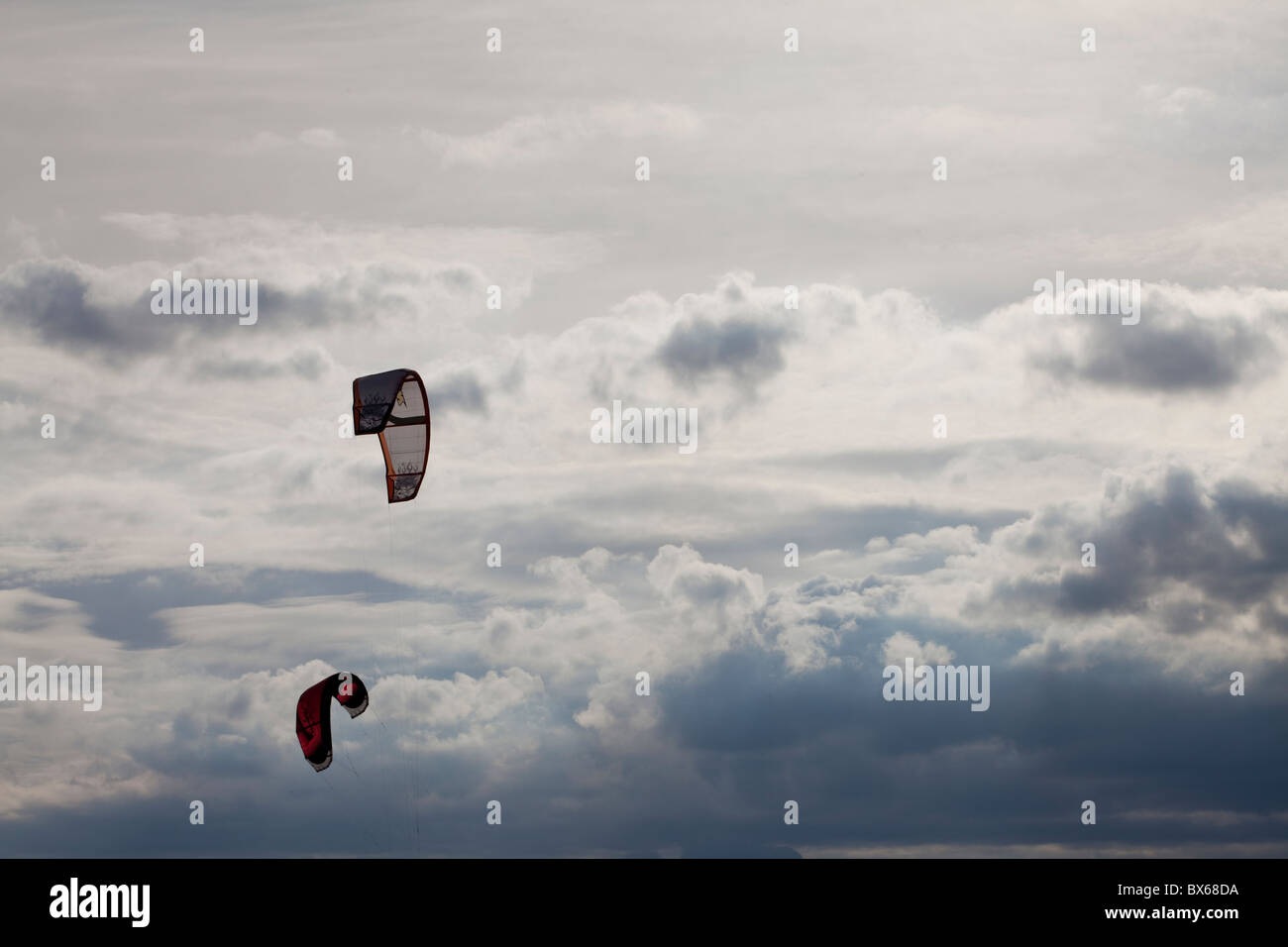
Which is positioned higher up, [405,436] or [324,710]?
[405,436]

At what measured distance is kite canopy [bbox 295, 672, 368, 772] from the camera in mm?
68750

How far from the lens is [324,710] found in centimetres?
6906

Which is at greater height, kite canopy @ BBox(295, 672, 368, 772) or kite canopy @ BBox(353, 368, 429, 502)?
kite canopy @ BBox(353, 368, 429, 502)

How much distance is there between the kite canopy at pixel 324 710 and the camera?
68.8 m
